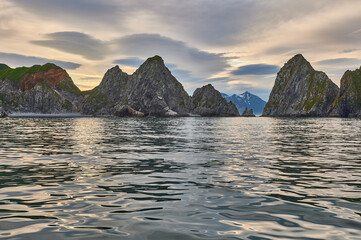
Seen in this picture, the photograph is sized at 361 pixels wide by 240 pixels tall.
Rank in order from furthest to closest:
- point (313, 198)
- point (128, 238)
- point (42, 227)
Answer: point (313, 198), point (42, 227), point (128, 238)

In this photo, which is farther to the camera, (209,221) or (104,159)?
(104,159)

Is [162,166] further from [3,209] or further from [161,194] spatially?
[3,209]

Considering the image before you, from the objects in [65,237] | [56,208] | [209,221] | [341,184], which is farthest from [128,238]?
[341,184]

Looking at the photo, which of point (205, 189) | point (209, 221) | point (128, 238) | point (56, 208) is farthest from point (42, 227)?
point (205, 189)

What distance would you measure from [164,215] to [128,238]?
190cm

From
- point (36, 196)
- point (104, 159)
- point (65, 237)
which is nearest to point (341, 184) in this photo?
point (65, 237)

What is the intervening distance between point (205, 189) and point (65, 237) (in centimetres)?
646

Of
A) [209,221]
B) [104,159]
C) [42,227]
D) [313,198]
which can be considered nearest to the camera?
[42,227]

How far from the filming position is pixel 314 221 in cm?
815

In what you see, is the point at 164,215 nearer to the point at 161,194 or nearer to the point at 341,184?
the point at 161,194

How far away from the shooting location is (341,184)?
13.1 m

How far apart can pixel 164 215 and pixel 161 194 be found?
2624 millimetres

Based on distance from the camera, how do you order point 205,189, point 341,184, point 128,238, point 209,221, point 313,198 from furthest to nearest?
point 341,184 → point 205,189 → point 313,198 → point 209,221 → point 128,238

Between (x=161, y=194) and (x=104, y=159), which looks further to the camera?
(x=104, y=159)
